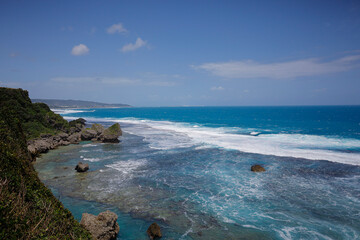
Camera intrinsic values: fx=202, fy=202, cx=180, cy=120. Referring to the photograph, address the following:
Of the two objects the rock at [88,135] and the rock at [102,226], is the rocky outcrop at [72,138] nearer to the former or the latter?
the rock at [88,135]

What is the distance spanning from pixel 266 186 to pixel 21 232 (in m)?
19.1

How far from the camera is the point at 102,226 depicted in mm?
11531

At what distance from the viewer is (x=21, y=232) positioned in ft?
21.5

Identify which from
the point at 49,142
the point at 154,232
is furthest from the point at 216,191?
the point at 49,142

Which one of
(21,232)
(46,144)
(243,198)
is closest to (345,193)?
(243,198)

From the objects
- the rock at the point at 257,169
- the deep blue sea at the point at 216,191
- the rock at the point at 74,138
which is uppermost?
the rock at the point at 74,138

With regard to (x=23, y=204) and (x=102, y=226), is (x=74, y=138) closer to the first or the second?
(x=102, y=226)

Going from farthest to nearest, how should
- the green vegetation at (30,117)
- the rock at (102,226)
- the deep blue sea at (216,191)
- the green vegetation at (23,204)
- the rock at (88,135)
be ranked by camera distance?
1. the rock at (88,135)
2. the green vegetation at (30,117)
3. the deep blue sea at (216,191)
4. the rock at (102,226)
5. the green vegetation at (23,204)

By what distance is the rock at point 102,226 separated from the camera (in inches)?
443

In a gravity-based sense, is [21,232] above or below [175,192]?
above

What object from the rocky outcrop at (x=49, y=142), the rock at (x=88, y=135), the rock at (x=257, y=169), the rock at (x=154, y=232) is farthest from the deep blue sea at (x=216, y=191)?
the rock at (x=88, y=135)

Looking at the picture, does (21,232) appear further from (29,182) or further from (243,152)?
(243,152)

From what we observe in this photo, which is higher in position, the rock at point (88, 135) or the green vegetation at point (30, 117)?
the green vegetation at point (30, 117)

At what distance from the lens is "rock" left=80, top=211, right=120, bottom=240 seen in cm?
1124
